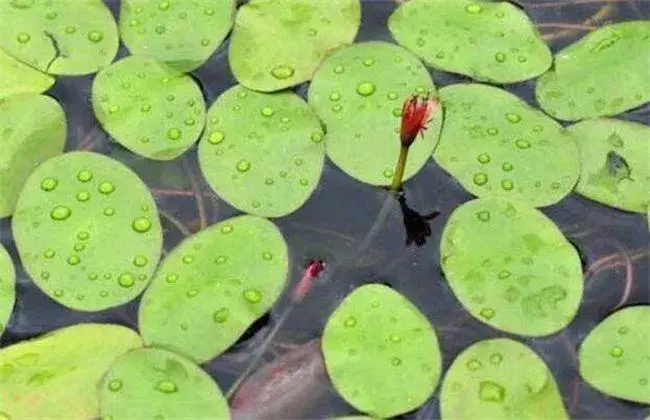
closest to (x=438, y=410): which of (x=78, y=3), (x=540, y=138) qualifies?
(x=540, y=138)

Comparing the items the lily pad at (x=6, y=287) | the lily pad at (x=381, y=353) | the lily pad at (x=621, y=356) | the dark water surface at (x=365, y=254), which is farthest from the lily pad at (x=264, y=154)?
the lily pad at (x=621, y=356)

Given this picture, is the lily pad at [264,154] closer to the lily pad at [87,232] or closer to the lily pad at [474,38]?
the lily pad at [87,232]

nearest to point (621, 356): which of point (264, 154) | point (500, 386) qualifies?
point (500, 386)

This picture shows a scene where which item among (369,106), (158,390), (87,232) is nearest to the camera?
(158,390)

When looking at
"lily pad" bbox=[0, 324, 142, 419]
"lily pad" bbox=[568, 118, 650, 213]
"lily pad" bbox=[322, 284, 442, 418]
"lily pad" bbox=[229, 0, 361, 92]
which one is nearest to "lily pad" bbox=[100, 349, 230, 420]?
"lily pad" bbox=[0, 324, 142, 419]

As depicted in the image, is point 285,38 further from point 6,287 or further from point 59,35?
point 6,287

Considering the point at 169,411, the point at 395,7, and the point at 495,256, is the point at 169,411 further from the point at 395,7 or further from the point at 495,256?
the point at 395,7

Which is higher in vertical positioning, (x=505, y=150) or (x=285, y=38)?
(x=285, y=38)
